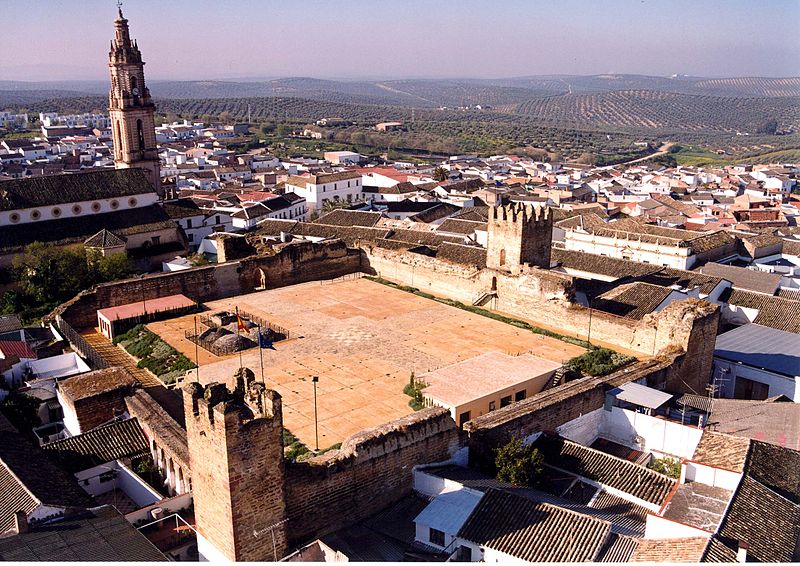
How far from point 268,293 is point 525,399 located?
41.1 feet

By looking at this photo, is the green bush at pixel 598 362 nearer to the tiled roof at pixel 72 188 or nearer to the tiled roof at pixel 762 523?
the tiled roof at pixel 762 523

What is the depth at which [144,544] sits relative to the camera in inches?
358

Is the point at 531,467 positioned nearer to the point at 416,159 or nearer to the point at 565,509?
the point at 565,509

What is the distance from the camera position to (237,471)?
9.34 meters

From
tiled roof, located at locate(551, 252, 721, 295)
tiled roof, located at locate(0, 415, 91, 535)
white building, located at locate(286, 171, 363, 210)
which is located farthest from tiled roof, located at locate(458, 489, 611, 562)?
white building, located at locate(286, 171, 363, 210)

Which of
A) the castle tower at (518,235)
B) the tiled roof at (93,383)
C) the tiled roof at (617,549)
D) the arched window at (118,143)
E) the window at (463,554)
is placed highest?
the arched window at (118,143)

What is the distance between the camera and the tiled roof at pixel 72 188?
26.5m

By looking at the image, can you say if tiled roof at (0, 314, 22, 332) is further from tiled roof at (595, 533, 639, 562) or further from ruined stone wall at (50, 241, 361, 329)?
tiled roof at (595, 533, 639, 562)

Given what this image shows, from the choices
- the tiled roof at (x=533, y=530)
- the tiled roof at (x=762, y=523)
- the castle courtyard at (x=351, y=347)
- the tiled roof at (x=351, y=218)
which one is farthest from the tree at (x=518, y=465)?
the tiled roof at (x=351, y=218)

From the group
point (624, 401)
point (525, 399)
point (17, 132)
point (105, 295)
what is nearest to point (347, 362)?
point (525, 399)

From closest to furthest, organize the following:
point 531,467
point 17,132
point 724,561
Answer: point 724,561
point 531,467
point 17,132

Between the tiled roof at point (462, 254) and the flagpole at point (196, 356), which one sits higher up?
the tiled roof at point (462, 254)

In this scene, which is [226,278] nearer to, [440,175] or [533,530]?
[533,530]

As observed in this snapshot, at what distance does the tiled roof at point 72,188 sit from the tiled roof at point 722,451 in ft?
80.5
